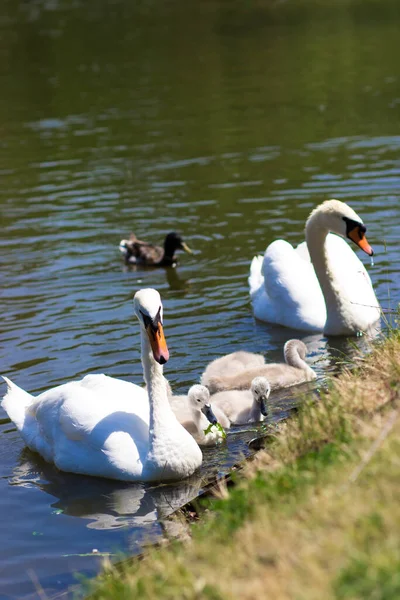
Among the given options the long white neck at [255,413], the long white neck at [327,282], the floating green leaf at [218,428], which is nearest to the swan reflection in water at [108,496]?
the floating green leaf at [218,428]

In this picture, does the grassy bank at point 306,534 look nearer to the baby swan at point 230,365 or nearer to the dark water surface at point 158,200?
the dark water surface at point 158,200

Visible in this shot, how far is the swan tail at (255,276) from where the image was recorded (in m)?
11.3

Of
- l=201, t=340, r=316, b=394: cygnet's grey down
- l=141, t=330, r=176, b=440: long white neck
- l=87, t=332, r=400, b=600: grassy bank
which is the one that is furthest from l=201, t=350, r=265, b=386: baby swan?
l=87, t=332, r=400, b=600: grassy bank

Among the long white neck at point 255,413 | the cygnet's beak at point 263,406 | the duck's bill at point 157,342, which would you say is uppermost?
the duck's bill at point 157,342

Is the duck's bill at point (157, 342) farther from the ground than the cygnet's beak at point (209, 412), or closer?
farther from the ground

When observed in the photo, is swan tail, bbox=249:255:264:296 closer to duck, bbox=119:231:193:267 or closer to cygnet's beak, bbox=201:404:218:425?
duck, bbox=119:231:193:267

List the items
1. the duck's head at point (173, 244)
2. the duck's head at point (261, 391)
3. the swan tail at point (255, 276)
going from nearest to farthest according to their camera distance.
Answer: the duck's head at point (261, 391) → the swan tail at point (255, 276) → the duck's head at point (173, 244)

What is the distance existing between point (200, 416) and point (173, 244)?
553cm

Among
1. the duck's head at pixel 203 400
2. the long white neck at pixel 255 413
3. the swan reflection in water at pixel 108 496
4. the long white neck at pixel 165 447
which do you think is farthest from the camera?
the long white neck at pixel 255 413

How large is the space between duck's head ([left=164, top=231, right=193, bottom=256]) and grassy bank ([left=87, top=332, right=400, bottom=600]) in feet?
25.5

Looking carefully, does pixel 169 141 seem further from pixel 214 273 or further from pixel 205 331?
pixel 205 331

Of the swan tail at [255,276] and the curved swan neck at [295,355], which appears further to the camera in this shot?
the swan tail at [255,276]

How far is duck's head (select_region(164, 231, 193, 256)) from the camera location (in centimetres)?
1305

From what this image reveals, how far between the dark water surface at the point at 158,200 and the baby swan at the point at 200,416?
0.15 meters
